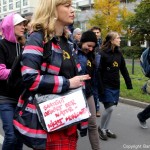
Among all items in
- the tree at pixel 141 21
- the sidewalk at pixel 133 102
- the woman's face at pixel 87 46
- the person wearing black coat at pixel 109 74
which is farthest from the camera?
the tree at pixel 141 21

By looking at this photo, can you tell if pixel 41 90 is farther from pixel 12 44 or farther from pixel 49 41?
pixel 12 44

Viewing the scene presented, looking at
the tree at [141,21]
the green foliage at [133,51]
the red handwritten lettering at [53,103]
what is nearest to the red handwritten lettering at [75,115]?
the red handwritten lettering at [53,103]

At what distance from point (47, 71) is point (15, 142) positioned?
128cm

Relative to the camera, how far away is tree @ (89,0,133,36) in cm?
3394

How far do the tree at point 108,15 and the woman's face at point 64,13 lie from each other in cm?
3111

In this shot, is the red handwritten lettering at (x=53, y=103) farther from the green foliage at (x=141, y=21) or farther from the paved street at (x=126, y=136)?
the green foliage at (x=141, y=21)

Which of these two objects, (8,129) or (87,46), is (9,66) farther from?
(87,46)

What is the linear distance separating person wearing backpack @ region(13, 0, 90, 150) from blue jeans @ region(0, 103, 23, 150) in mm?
981

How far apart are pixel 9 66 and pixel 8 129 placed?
2.22 feet

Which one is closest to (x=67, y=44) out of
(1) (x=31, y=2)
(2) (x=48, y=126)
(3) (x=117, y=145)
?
(2) (x=48, y=126)

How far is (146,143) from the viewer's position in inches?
199

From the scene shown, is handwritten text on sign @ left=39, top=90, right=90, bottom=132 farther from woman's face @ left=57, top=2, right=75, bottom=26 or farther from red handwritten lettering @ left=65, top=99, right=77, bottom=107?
woman's face @ left=57, top=2, right=75, bottom=26

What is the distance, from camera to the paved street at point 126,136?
4914 millimetres

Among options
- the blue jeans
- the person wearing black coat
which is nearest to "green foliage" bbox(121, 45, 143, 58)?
the person wearing black coat
